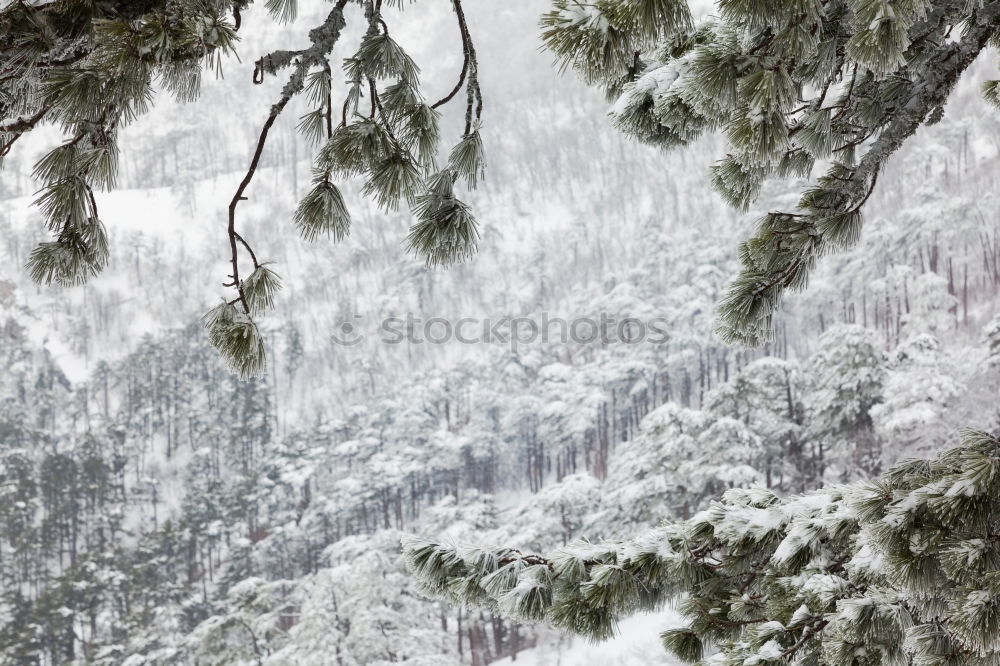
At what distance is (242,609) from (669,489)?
10.7 m

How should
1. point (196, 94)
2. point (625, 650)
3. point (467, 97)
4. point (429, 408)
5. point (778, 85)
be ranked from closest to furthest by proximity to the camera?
point (778, 85) → point (196, 94) → point (467, 97) → point (625, 650) → point (429, 408)

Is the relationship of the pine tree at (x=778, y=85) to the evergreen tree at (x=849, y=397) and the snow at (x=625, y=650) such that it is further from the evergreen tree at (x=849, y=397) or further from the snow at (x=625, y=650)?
the evergreen tree at (x=849, y=397)

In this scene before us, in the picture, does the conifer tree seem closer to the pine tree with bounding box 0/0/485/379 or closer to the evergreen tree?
the pine tree with bounding box 0/0/485/379

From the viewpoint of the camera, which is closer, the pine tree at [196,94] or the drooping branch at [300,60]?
the pine tree at [196,94]

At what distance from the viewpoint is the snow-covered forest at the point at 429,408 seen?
15.7 m

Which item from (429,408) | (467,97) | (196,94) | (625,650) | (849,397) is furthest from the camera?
(429,408)

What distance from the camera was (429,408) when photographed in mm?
30828

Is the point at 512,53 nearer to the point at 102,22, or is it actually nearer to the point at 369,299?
the point at 369,299

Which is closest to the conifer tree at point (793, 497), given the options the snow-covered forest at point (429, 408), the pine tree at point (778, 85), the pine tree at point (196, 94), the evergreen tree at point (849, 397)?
the pine tree at point (778, 85)

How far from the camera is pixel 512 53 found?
110250mm

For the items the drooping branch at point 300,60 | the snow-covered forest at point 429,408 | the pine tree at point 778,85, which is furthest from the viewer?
the snow-covered forest at point 429,408

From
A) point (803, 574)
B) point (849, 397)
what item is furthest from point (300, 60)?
point (849, 397)

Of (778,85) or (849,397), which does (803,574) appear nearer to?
(778,85)

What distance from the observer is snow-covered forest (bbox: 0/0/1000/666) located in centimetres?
1568
